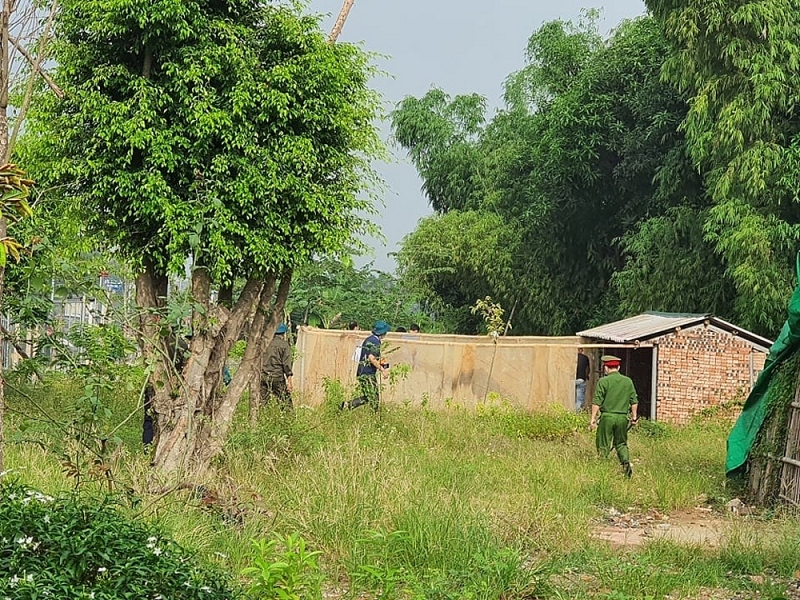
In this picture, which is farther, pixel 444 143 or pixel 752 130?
pixel 444 143

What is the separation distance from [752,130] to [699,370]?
480 cm

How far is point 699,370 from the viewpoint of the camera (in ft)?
55.0

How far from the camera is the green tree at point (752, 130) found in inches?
703

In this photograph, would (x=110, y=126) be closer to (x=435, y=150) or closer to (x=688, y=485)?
(x=688, y=485)

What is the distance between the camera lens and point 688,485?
33.4 ft

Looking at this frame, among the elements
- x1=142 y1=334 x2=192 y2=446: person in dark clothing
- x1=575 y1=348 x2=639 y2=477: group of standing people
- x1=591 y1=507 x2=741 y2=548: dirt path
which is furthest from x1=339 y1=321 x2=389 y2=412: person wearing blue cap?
x1=591 y1=507 x2=741 y2=548: dirt path

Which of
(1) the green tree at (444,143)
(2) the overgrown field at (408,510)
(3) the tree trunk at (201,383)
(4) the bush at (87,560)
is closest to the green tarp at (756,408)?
(2) the overgrown field at (408,510)

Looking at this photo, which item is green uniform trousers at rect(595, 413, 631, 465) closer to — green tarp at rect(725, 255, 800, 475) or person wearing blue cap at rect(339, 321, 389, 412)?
green tarp at rect(725, 255, 800, 475)

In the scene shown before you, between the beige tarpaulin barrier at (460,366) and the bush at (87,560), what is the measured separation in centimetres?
1257

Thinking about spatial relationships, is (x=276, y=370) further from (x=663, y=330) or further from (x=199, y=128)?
(x=663, y=330)

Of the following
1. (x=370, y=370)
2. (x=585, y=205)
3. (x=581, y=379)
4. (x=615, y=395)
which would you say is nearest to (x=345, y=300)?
(x=585, y=205)

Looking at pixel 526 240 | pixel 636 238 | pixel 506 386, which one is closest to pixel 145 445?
pixel 506 386

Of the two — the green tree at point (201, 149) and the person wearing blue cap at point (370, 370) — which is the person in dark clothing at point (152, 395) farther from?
the person wearing blue cap at point (370, 370)

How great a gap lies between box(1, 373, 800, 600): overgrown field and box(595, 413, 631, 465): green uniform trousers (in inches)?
8.7
